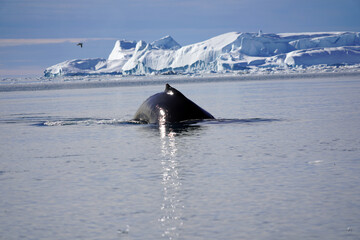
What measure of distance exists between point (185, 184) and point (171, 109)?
1055cm

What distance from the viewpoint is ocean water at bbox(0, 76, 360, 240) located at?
7.21 meters

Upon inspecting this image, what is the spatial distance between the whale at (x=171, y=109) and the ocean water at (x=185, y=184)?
6.73 ft

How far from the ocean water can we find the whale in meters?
2.05

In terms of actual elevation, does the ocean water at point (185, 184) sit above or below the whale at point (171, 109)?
below

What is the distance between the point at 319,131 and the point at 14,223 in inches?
453

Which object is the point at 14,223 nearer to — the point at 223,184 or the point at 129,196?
the point at 129,196

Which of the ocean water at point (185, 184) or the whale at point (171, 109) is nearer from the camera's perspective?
the ocean water at point (185, 184)

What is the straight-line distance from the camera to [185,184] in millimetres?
9773

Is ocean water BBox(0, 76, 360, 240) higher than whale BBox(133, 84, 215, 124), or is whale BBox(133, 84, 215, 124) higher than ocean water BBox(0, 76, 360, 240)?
whale BBox(133, 84, 215, 124)

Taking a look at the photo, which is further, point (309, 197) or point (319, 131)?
point (319, 131)

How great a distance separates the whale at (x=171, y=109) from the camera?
20.1 meters

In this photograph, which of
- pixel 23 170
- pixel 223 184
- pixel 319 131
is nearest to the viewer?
pixel 223 184

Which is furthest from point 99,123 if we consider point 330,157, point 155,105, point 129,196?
point 129,196

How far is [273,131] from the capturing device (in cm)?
1752
